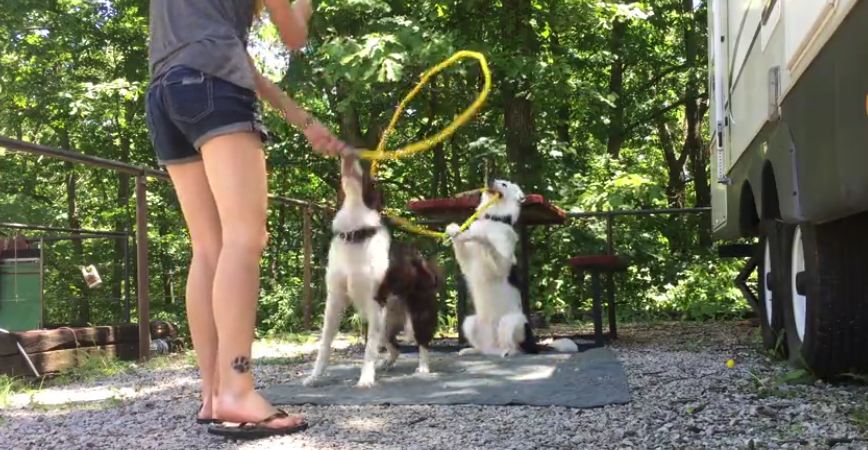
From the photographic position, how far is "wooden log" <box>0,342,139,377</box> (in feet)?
15.7

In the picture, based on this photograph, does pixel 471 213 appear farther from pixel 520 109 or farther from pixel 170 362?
pixel 520 109

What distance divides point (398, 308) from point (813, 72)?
302cm

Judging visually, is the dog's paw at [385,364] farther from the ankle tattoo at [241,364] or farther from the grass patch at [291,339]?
the grass patch at [291,339]

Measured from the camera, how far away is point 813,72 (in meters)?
2.78

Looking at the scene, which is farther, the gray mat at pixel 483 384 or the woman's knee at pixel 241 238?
the gray mat at pixel 483 384

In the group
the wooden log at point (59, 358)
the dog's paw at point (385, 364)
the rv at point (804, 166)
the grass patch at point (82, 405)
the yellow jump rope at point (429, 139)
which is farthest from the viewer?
the dog's paw at point (385, 364)

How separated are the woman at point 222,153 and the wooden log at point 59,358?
2.61 metres

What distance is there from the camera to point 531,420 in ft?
10.5

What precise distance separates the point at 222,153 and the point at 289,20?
586 mm

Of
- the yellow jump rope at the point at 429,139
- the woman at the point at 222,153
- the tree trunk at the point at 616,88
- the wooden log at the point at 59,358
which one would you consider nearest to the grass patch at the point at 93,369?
the wooden log at the point at 59,358

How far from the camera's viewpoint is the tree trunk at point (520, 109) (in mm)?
9375

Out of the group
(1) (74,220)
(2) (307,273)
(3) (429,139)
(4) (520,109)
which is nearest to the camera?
(3) (429,139)

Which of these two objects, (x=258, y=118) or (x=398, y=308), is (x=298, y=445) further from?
(x=398, y=308)

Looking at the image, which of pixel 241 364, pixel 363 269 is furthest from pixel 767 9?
pixel 241 364
